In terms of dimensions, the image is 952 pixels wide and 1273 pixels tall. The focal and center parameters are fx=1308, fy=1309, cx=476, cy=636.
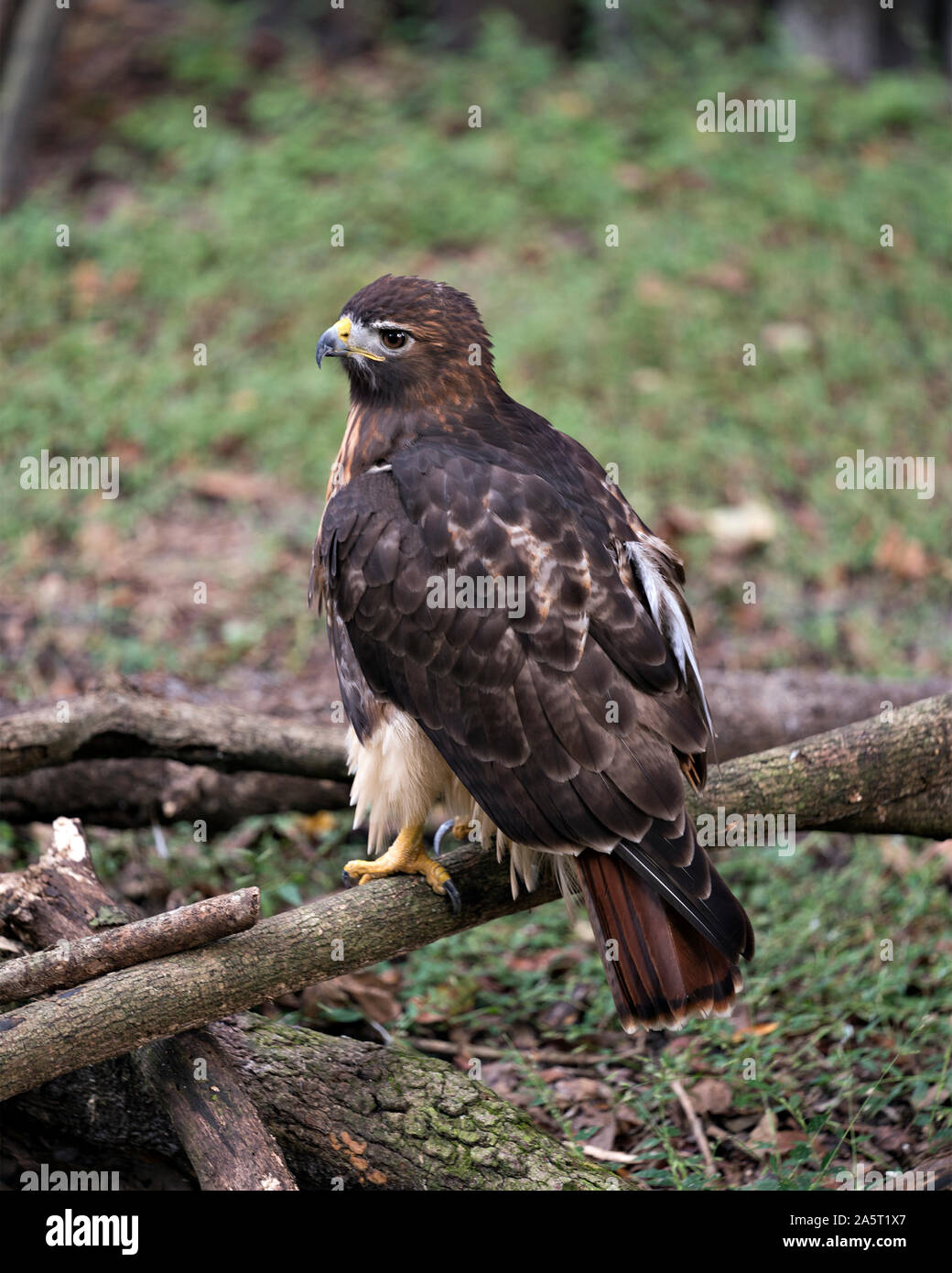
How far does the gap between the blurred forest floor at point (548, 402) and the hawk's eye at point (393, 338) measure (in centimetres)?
173

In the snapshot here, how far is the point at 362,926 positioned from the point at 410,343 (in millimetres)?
1726

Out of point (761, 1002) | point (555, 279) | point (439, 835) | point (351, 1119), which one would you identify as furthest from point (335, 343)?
point (555, 279)

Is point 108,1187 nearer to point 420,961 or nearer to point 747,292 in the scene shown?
point 420,961

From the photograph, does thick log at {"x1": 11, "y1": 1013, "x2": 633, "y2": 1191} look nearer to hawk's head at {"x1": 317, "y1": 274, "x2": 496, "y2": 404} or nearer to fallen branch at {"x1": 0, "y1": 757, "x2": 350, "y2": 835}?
fallen branch at {"x1": 0, "y1": 757, "x2": 350, "y2": 835}

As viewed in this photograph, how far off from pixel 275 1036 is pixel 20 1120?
2.17 feet

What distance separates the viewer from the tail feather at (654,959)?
3.12m

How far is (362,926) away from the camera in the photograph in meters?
3.23

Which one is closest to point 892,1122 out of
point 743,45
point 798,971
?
point 798,971

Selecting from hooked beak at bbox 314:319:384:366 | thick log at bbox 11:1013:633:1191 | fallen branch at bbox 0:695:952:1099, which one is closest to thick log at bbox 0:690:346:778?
fallen branch at bbox 0:695:952:1099

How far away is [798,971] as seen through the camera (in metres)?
4.20

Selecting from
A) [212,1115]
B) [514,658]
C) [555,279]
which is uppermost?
[555,279]

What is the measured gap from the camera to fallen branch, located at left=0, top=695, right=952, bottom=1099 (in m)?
2.85

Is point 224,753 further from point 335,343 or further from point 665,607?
point 665,607

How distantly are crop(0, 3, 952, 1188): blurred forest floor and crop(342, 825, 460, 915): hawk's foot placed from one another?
691 mm
